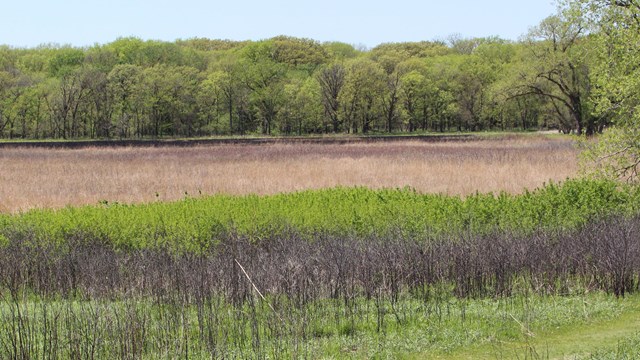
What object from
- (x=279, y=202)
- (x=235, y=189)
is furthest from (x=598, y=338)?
A: (x=235, y=189)

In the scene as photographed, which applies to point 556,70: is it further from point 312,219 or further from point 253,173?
point 312,219

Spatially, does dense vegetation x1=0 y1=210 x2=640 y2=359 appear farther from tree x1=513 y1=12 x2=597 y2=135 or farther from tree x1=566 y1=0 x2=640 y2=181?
tree x1=513 y1=12 x2=597 y2=135

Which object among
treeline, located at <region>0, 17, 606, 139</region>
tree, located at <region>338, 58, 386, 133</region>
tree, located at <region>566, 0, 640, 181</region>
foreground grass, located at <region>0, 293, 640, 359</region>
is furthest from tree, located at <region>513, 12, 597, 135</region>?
foreground grass, located at <region>0, 293, 640, 359</region>

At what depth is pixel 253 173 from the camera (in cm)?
3152

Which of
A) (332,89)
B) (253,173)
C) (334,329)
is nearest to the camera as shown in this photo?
(334,329)

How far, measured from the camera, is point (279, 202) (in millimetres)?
17703

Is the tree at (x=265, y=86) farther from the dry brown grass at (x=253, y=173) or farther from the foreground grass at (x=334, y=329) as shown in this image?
the foreground grass at (x=334, y=329)

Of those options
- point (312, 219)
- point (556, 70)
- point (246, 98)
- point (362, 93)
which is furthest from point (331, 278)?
point (246, 98)

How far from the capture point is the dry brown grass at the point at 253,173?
1013 inches

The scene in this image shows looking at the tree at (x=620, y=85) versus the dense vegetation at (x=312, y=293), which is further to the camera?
the tree at (x=620, y=85)

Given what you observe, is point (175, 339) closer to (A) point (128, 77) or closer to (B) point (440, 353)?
(B) point (440, 353)

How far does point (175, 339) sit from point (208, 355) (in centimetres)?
52

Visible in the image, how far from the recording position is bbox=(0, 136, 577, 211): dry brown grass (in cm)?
2572

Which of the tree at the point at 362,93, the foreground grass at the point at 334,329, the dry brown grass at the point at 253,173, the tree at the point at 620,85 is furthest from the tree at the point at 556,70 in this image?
the foreground grass at the point at 334,329
